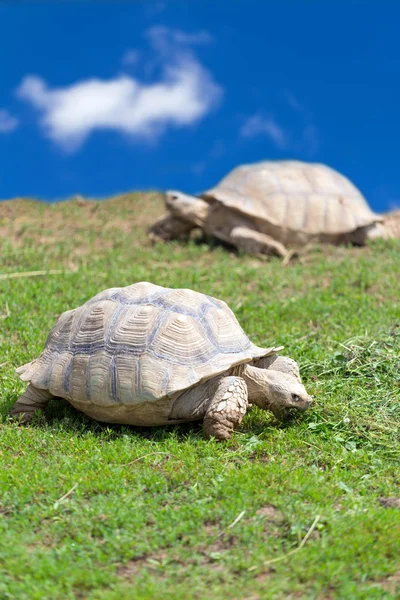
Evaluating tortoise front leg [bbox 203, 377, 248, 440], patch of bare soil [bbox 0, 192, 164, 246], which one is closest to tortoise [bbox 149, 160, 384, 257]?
patch of bare soil [bbox 0, 192, 164, 246]

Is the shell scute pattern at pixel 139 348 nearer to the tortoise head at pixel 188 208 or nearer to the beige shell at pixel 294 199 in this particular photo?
the beige shell at pixel 294 199

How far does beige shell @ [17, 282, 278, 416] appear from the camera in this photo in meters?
5.75

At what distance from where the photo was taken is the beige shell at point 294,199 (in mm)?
14453

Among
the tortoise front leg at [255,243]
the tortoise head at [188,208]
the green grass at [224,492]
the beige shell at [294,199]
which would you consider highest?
the beige shell at [294,199]

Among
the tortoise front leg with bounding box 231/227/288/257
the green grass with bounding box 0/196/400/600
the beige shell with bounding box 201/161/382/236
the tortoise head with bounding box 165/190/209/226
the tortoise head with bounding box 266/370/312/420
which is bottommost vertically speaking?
the green grass with bounding box 0/196/400/600

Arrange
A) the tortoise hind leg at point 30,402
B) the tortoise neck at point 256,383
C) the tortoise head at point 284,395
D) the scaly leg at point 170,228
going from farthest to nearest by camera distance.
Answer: the scaly leg at point 170,228
the tortoise hind leg at point 30,402
the tortoise neck at point 256,383
the tortoise head at point 284,395

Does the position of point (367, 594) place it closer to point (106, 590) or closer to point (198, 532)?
point (198, 532)

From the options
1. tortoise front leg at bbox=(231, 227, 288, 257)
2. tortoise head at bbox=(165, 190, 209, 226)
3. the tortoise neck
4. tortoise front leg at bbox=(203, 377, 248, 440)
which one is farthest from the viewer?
tortoise head at bbox=(165, 190, 209, 226)

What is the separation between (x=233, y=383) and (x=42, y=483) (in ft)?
5.55

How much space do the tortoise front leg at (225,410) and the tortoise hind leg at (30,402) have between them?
1.55 m

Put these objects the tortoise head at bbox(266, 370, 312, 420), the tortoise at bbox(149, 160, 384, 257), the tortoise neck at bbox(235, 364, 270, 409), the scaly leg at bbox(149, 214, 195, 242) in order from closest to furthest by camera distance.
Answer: the tortoise head at bbox(266, 370, 312, 420)
the tortoise neck at bbox(235, 364, 270, 409)
the tortoise at bbox(149, 160, 384, 257)
the scaly leg at bbox(149, 214, 195, 242)

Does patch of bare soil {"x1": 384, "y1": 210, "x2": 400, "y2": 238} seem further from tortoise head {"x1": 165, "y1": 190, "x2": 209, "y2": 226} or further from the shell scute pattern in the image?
the shell scute pattern

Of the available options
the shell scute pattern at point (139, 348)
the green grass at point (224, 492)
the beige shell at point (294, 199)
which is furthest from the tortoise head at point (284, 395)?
the beige shell at point (294, 199)

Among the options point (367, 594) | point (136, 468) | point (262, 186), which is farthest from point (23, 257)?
point (367, 594)
